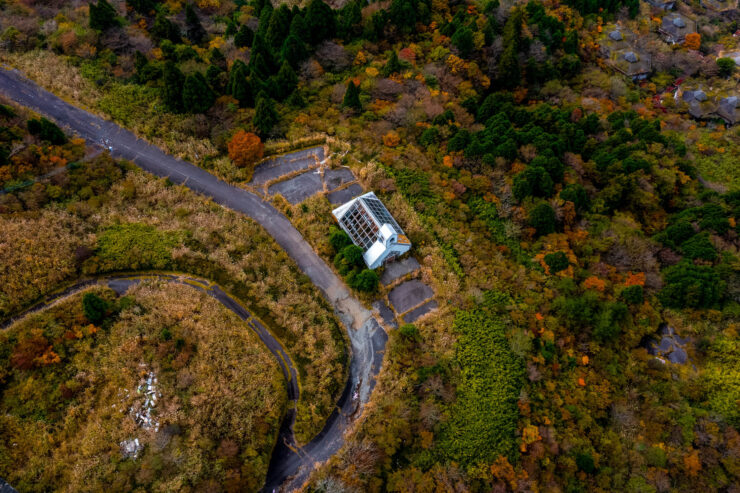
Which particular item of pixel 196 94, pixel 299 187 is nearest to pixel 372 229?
pixel 299 187

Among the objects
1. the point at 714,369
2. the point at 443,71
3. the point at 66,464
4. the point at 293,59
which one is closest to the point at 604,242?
the point at 714,369

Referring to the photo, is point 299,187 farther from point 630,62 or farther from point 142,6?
point 630,62

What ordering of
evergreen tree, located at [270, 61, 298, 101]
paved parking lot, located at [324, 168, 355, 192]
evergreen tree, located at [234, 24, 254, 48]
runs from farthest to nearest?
evergreen tree, located at [234, 24, 254, 48], evergreen tree, located at [270, 61, 298, 101], paved parking lot, located at [324, 168, 355, 192]

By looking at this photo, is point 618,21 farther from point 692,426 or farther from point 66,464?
point 66,464

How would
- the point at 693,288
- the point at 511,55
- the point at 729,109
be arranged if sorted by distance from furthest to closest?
the point at 729,109 < the point at 511,55 < the point at 693,288

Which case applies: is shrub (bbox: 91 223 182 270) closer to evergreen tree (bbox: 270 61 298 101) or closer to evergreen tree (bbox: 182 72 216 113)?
evergreen tree (bbox: 182 72 216 113)

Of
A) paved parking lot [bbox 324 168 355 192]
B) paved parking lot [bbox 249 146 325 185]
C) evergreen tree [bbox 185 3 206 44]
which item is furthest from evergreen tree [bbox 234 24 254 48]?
paved parking lot [bbox 324 168 355 192]
